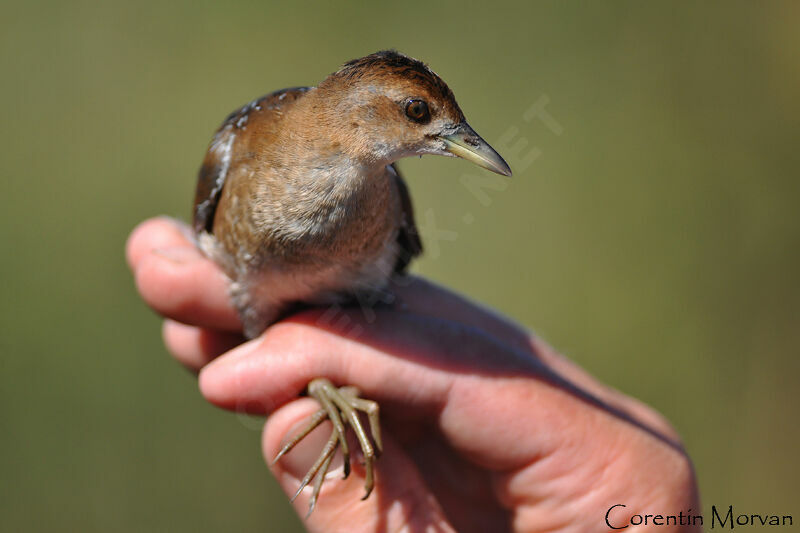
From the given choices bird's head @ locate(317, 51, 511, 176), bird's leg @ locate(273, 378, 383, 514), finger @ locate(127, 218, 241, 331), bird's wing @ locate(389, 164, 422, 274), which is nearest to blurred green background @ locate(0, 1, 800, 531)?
bird's wing @ locate(389, 164, 422, 274)

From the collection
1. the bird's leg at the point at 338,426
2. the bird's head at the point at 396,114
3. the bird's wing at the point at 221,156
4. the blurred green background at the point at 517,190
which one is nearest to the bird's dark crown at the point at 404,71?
the bird's head at the point at 396,114

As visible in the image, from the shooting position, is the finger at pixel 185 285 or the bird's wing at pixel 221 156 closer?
the bird's wing at pixel 221 156

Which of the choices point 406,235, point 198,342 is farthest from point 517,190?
point 198,342

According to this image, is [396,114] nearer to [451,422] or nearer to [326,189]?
[326,189]

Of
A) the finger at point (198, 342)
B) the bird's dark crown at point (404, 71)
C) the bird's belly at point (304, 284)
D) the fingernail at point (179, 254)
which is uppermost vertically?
the bird's dark crown at point (404, 71)

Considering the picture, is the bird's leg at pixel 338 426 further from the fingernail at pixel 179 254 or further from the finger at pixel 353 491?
the fingernail at pixel 179 254

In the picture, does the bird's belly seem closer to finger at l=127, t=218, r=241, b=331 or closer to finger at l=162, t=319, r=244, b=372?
finger at l=127, t=218, r=241, b=331
